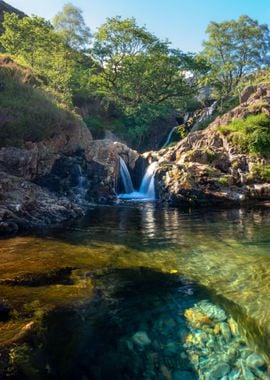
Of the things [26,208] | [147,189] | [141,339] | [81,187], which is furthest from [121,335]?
[147,189]

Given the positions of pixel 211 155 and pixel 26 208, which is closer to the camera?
pixel 26 208

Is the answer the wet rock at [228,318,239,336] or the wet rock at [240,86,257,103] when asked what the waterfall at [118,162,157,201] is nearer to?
the wet rock at [240,86,257,103]

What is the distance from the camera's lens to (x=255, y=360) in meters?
4.08

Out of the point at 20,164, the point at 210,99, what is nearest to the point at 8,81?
the point at 20,164

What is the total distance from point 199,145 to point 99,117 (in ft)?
61.8

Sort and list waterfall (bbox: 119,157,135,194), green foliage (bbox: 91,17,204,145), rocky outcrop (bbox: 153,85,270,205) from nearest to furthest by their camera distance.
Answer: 1. rocky outcrop (bbox: 153,85,270,205)
2. waterfall (bbox: 119,157,135,194)
3. green foliage (bbox: 91,17,204,145)

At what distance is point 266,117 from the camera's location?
24.5m

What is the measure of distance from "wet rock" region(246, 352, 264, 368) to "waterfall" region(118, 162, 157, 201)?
1742 cm

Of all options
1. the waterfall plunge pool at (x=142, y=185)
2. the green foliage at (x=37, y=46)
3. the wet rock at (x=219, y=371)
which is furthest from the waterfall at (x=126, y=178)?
the wet rock at (x=219, y=371)

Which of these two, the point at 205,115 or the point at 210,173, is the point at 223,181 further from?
the point at 205,115

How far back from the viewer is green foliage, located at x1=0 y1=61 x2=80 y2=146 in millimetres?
16406

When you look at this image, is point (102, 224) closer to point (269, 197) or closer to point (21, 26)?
point (269, 197)

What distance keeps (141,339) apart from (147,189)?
19.0m

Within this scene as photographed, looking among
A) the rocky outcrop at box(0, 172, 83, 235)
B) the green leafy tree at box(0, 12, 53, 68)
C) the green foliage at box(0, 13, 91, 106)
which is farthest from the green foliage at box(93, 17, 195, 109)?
the rocky outcrop at box(0, 172, 83, 235)
